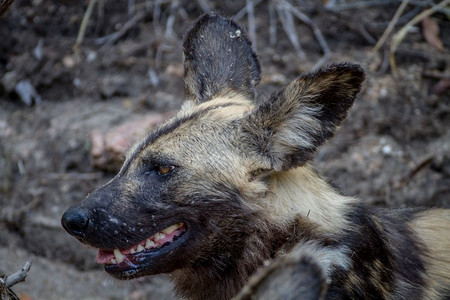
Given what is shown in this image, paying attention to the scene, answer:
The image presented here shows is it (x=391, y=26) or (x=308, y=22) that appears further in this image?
(x=308, y=22)

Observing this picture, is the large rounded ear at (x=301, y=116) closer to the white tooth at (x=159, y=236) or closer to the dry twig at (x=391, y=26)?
the white tooth at (x=159, y=236)

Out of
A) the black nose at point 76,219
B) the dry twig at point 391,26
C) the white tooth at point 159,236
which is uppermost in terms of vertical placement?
the black nose at point 76,219

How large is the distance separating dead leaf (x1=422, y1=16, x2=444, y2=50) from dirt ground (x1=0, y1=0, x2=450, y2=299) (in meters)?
0.03

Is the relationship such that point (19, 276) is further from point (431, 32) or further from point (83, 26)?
point (431, 32)

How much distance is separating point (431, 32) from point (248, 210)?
4.09 meters

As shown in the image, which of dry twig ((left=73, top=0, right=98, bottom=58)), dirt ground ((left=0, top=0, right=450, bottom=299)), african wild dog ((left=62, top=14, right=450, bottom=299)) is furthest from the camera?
dry twig ((left=73, top=0, right=98, bottom=58))

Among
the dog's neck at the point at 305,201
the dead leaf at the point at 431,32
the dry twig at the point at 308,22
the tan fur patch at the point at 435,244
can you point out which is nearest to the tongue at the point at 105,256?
the dog's neck at the point at 305,201

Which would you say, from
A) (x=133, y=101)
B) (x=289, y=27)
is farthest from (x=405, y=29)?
(x=133, y=101)

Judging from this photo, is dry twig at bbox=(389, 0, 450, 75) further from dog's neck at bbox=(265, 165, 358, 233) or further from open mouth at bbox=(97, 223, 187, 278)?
open mouth at bbox=(97, 223, 187, 278)

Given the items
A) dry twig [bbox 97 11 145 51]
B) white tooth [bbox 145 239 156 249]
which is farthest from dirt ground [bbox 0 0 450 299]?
white tooth [bbox 145 239 156 249]

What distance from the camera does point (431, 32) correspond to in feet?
22.6

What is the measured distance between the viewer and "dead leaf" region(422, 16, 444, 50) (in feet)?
22.4

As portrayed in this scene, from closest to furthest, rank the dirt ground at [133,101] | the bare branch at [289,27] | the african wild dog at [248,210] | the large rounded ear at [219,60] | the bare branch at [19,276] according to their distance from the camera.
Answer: the bare branch at [19,276]
the african wild dog at [248,210]
the large rounded ear at [219,60]
the dirt ground at [133,101]
the bare branch at [289,27]

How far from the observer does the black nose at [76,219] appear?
11.8 feet
